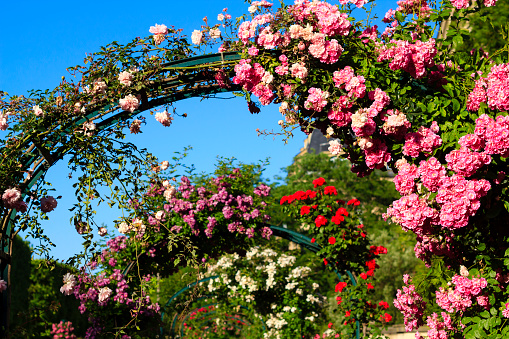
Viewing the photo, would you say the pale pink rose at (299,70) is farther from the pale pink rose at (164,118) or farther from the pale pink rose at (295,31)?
the pale pink rose at (164,118)

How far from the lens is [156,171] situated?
4.25 metres

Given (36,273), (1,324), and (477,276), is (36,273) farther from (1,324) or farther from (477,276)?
(477,276)

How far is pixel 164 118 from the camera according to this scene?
4.05 metres

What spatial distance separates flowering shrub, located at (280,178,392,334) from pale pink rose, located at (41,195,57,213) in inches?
139

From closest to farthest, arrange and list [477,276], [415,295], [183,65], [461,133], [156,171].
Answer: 1. [461,133]
2. [477,276]
3. [183,65]
4. [156,171]
5. [415,295]

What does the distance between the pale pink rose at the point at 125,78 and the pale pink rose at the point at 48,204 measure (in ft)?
3.57

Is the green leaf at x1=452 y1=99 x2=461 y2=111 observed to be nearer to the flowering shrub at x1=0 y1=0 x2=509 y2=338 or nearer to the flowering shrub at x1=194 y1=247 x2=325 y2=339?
the flowering shrub at x1=0 y1=0 x2=509 y2=338

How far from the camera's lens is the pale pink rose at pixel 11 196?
3.85 meters

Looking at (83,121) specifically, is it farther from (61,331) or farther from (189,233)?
(61,331)

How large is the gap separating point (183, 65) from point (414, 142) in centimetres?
174

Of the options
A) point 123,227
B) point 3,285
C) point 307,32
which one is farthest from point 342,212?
point 3,285

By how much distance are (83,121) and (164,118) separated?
2.00ft

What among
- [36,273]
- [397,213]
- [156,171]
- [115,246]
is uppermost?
[36,273]

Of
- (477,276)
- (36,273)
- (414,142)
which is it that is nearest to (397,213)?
(414,142)
